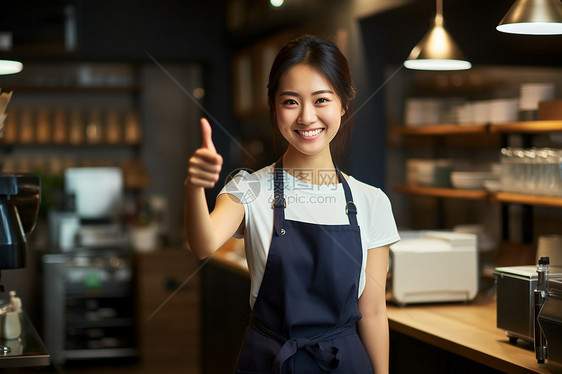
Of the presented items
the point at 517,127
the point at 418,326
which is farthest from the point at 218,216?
the point at 517,127

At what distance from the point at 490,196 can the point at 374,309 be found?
201cm

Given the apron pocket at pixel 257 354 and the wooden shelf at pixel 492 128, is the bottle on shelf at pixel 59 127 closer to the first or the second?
the wooden shelf at pixel 492 128

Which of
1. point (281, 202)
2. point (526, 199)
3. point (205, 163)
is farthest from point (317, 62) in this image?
point (526, 199)

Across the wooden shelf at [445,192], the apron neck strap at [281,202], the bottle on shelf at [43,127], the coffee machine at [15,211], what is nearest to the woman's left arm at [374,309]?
the apron neck strap at [281,202]

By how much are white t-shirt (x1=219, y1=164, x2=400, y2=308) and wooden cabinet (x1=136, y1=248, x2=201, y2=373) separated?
3664 millimetres

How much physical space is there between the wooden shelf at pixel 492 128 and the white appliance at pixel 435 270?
667mm

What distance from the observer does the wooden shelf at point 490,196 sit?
120 inches

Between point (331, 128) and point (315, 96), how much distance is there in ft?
0.27

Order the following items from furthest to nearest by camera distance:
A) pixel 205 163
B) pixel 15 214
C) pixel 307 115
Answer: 1. pixel 15 214
2. pixel 307 115
3. pixel 205 163

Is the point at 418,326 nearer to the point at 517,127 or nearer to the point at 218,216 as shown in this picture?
the point at 218,216

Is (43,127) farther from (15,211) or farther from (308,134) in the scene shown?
(308,134)

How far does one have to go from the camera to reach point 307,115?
162 centimetres

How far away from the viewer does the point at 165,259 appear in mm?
5379

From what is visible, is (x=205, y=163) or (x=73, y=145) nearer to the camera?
(x=205, y=163)
